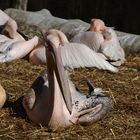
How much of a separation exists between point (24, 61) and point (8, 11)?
2820 millimetres

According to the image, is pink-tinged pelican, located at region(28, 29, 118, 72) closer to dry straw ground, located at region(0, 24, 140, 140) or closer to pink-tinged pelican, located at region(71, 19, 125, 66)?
dry straw ground, located at region(0, 24, 140, 140)

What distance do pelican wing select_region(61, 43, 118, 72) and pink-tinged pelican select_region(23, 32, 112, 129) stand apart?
2216 mm

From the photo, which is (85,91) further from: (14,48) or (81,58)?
(14,48)

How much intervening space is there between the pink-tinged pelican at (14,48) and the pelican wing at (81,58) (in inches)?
24.1

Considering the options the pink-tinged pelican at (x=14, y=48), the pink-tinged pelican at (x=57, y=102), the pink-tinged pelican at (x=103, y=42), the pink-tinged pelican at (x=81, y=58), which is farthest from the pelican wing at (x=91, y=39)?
the pink-tinged pelican at (x=57, y=102)

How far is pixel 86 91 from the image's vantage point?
576 centimetres

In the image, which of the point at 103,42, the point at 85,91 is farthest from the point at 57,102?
the point at 103,42

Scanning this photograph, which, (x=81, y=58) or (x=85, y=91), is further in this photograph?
(x=81, y=58)

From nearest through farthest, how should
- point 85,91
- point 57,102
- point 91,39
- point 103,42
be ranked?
point 57,102 → point 85,91 → point 103,42 → point 91,39

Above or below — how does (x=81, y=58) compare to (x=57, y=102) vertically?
below

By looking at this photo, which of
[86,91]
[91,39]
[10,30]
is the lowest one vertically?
[10,30]

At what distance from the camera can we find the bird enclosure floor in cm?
439

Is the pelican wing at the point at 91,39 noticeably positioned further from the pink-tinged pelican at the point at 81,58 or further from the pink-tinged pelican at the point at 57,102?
the pink-tinged pelican at the point at 57,102

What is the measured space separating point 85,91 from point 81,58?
1.22 m
